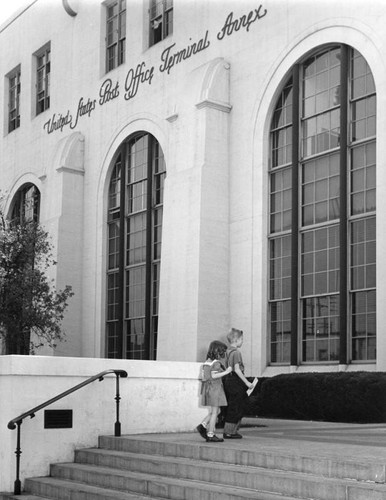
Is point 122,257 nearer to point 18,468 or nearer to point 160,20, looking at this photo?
point 160,20

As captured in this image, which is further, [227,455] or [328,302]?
[328,302]

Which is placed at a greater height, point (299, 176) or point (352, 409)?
point (299, 176)

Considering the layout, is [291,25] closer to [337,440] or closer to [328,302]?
[328,302]

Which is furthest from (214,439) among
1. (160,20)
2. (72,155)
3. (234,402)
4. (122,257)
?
(72,155)

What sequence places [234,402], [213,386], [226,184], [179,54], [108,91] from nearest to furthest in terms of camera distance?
[213,386]
[234,402]
[226,184]
[179,54]
[108,91]

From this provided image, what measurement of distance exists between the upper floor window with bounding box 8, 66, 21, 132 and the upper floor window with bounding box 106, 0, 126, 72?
26.7 feet

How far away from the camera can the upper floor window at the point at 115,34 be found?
30.4m

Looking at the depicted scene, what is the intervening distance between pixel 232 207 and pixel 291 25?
519 cm

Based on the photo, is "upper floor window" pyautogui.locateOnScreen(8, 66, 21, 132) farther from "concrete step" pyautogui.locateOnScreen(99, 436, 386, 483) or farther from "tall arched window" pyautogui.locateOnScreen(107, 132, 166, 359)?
"concrete step" pyautogui.locateOnScreen(99, 436, 386, 483)

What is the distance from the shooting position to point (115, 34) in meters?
31.0

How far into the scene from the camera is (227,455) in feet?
33.7

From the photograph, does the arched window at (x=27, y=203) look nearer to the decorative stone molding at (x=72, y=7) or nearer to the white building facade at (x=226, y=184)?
the white building facade at (x=226, y=184)

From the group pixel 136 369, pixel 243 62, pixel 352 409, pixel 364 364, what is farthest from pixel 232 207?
pixel 136 369

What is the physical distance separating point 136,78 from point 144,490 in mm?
20557
